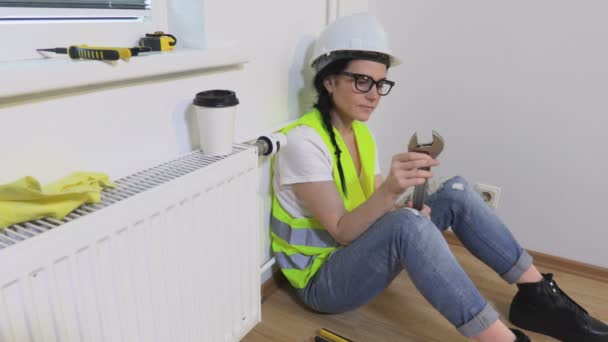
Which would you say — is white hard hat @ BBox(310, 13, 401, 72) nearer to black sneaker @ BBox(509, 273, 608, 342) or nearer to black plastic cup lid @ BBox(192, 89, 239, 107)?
black plastic cup lid @ BBox(192, 89, 239, 107)

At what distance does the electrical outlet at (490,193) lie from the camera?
1688 millimetres

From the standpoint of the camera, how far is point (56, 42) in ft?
2.69

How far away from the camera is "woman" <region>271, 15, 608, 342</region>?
107 centimetres

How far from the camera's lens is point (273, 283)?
4.92 ft

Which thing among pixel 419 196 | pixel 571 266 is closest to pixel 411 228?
pixel 419 196

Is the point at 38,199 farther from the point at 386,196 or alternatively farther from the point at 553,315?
the point at 553,315

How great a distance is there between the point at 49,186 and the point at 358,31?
82 cm

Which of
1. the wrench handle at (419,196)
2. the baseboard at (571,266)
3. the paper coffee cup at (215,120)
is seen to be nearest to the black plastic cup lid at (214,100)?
the paper coffee cup at (215,120)

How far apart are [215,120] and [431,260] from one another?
0.59 metres

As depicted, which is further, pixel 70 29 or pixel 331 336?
pixel 331 336

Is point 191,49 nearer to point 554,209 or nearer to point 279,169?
point 279,169

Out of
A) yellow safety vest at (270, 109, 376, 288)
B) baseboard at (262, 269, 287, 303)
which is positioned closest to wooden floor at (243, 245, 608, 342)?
baseboard at (262, 269, 287, 303)

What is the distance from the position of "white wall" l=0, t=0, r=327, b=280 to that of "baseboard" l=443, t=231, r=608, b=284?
103 cm

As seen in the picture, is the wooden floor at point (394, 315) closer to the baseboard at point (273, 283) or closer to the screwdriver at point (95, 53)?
the baseboard at point (273, 283)
